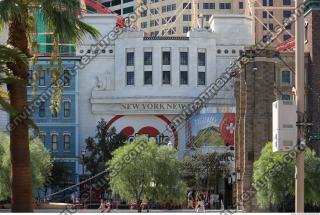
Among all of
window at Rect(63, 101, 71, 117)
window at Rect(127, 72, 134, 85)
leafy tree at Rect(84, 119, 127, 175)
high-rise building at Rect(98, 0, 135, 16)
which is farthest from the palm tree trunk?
high-rise building at Rect(98, 0, 135, 16)

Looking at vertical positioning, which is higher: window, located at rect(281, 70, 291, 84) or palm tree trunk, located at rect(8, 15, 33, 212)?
window, located at rect(281, 70, 291, 84)

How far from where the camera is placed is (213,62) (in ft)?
234

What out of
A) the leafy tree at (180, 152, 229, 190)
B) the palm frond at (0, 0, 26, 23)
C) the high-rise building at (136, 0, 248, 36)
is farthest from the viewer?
the high-rise building at (136, 0, 248, 36)

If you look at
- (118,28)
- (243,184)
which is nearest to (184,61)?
(118,28)

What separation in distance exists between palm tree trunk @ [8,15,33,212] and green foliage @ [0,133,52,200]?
2615 cm

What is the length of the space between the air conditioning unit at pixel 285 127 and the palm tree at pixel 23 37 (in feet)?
28.8

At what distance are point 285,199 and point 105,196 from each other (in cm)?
2982

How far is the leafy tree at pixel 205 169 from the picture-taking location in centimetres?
5972

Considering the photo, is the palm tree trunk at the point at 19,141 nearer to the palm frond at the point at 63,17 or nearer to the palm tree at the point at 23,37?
the palm tree at the point at 23,37

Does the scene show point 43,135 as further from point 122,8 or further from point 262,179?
point 122,8

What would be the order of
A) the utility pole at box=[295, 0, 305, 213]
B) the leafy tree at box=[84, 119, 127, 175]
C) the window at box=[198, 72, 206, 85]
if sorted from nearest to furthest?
the utility pole at box=[295, 0, 305, 213], the leafy tree at box=[84, 119, 127, 175], the window at box=[198, 72, 206, 85]

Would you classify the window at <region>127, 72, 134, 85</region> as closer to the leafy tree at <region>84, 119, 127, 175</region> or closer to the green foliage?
the leafy tree at <region>84, 119, 127, 175</region>

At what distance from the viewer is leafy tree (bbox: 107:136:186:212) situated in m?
45.1

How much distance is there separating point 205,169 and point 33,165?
57.7 ft
